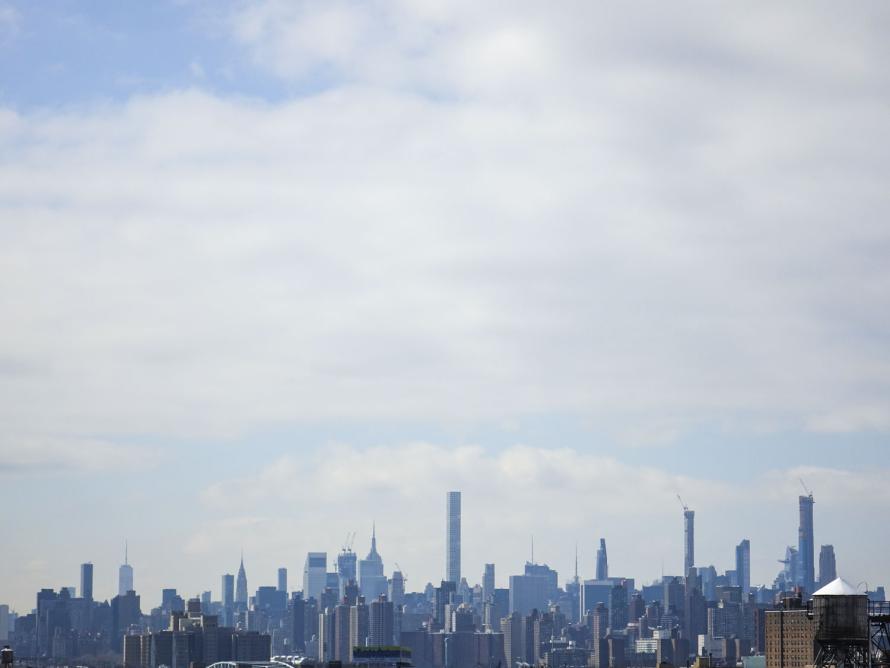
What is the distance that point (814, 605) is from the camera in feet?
527

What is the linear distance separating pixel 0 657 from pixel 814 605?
95.9 meters

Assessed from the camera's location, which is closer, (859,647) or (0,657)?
(859,647)

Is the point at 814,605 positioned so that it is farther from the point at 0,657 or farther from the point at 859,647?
the point at 0,657

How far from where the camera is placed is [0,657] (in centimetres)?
19388

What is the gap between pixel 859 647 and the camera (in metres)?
158

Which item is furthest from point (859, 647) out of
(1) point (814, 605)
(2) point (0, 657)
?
(2) point (0, 657)

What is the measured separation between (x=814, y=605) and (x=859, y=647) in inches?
230

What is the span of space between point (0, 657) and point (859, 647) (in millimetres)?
99945

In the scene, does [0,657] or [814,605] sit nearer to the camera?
→ [814,605]
